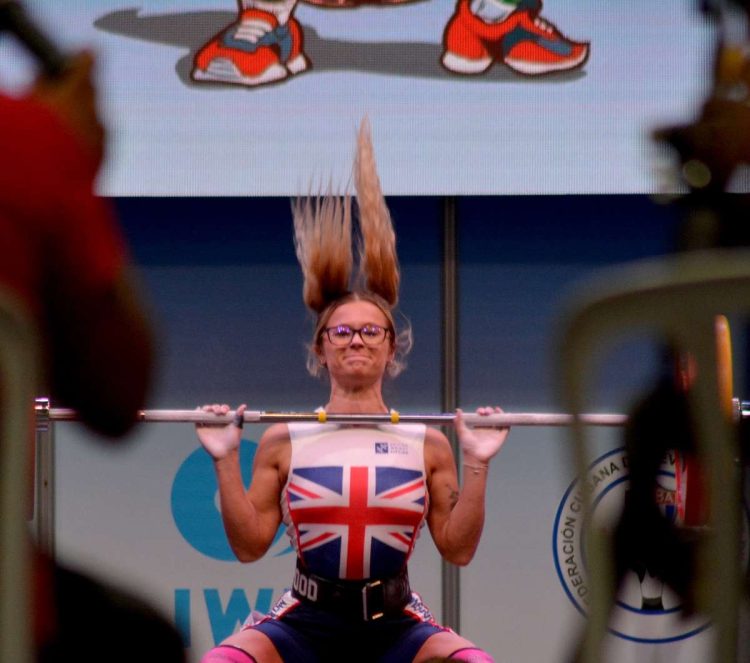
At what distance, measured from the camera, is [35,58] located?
95 centimetres

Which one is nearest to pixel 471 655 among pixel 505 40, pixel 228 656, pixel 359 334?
pixel 228 656

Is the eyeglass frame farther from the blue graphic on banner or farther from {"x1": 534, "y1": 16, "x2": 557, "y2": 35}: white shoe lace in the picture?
{"x1": 534, "y1": 16, "x2": 557, "y2": 35}: white shoe lace

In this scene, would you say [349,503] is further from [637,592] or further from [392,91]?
[392,91]

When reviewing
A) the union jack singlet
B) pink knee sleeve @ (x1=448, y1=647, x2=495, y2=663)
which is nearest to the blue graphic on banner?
the union jack singlet

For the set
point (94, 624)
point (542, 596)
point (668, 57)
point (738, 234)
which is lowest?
point (542, 596)

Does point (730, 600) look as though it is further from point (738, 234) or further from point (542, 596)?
point (542, 596)

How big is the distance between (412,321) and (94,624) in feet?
10.8

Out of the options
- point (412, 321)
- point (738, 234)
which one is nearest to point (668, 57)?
point (412, 321)

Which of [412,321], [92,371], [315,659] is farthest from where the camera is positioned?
[412,321]

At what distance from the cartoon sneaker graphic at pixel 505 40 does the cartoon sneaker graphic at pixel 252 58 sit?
537 mm

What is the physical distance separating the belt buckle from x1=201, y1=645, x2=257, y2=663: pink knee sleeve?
0.27m

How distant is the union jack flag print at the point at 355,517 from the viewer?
258 cm

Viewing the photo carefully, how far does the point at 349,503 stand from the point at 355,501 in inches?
0.6

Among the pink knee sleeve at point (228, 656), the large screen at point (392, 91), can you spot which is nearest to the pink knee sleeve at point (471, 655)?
the pink knee sleeve at point (228, 656)
